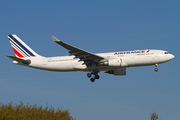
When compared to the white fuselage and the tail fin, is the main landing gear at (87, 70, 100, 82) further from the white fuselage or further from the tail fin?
the tail fin

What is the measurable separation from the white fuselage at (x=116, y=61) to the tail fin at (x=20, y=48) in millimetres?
4575

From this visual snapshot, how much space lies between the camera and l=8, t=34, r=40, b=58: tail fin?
43312mm

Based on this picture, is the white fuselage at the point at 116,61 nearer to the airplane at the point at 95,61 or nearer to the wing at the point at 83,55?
the airplane at the point at 95,61

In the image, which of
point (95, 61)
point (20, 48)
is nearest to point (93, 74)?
point (95, 61)

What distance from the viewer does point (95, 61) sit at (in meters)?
37.4

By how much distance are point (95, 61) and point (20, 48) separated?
1403 centimetres

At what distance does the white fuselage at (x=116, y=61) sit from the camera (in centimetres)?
3638

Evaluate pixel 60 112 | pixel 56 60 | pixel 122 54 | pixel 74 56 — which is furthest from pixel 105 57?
pixel 60 112

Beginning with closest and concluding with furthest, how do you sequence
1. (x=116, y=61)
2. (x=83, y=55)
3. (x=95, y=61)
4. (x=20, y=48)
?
(x=116, y=61), (x=83, y=55), (x=95, y=61), (x=20, y=48)

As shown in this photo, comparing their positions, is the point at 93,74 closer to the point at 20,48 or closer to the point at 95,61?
the point at 95,61

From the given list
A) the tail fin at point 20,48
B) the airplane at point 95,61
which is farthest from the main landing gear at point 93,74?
the tail fin at point 20,48

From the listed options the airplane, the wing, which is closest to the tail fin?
the airplane

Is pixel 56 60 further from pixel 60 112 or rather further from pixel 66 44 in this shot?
pixel 60 112

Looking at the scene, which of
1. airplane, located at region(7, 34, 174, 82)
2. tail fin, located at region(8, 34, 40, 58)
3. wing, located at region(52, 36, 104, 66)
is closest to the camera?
wing, located at region(52, 36, 104, 66)
